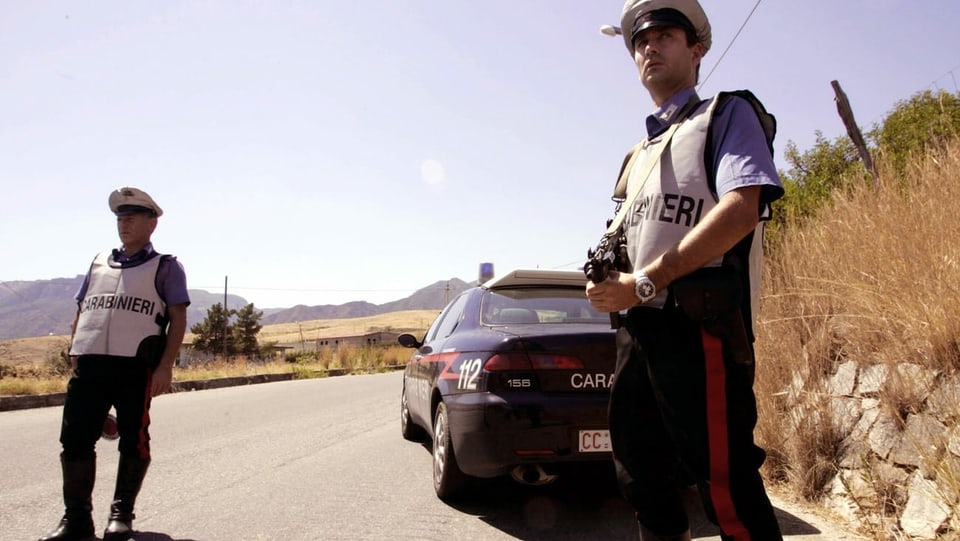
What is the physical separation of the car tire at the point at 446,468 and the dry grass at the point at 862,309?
1908 millimetres

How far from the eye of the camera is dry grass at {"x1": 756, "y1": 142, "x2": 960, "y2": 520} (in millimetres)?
3307

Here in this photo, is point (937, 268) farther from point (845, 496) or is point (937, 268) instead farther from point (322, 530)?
point (322, 530)

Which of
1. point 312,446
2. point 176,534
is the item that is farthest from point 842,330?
point 312,446

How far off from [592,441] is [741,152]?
88.4 inches

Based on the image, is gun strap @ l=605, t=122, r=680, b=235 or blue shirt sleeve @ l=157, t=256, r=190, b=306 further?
blue shirt sleeve @ l=157, t=256, r=190, b=306

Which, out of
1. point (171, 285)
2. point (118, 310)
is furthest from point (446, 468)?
point (118, 310)

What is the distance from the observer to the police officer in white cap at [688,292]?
1.71 meters

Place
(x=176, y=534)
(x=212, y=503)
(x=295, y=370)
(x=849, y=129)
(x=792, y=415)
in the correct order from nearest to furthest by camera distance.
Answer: (x=176, y=534) → (x=792, y=415) → (x=212, y=503) → (x=849, y=129) → (x=295, y=370)

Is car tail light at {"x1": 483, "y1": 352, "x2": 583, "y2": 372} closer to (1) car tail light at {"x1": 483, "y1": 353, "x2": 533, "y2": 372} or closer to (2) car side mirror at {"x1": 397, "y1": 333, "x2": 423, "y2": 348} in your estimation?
(1) car tail light at {"x1": 483, "y1": 353, "x2": 533, "y2": 372}

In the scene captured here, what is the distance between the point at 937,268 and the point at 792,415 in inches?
44.3

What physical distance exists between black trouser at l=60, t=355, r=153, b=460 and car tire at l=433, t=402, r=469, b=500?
1674mm

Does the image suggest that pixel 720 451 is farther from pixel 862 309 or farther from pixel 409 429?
pixel 409 429

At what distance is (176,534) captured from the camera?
3.62 m

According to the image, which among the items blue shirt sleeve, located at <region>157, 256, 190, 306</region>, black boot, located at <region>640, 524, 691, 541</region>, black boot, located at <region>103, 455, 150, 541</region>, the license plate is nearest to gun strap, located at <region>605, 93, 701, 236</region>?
black boot, located at <region>640, 524, 691, 541</region>
